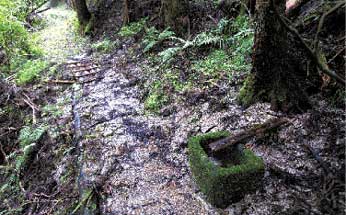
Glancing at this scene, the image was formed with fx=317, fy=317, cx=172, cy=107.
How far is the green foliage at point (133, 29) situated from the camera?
8500 mm

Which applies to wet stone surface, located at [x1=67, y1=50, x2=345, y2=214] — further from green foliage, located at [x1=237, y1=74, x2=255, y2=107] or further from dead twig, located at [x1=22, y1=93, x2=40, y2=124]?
dead twig, located at [x1=22, y1=93, x2=40, y2=124]

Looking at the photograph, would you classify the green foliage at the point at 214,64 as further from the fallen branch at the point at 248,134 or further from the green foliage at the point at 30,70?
the green foliage at the point at 30,70

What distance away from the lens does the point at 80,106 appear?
19.2 feet

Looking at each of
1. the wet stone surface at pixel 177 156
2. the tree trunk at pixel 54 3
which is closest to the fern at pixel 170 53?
the wet stone surface at pixel 177 156

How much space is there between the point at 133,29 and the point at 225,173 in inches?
261

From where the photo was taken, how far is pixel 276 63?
3.81 m

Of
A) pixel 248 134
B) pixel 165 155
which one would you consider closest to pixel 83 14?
pixel 165 155

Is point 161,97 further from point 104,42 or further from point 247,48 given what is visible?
point 104,42

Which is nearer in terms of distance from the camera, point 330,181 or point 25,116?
point 330,181

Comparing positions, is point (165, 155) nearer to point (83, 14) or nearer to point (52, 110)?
point (52, 110)

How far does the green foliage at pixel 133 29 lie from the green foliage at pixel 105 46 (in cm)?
36

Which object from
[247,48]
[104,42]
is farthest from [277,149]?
[104,42]

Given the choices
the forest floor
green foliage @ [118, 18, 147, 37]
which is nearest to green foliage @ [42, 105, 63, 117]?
the forest floor

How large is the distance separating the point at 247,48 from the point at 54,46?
7886 millimetres
